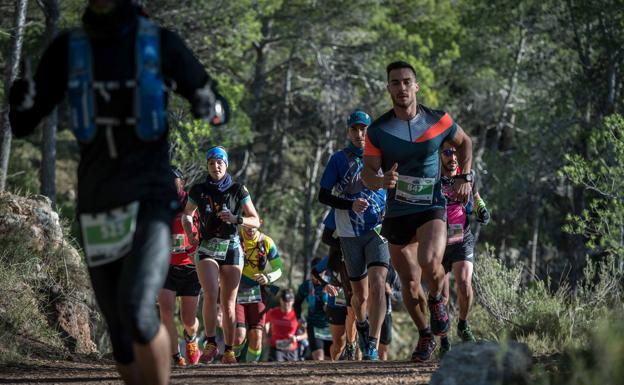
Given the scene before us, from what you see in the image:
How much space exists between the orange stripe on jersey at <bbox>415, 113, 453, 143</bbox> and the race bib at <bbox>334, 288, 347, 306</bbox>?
439 cm

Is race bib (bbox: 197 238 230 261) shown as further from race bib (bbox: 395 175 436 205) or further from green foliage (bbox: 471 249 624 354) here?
green foliage (bbox: 471 249 624 354)

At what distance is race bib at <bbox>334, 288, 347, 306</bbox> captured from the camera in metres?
13.0

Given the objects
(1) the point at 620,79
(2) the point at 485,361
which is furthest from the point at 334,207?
(1) the point at 620,79

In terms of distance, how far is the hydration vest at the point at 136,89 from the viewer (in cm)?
553

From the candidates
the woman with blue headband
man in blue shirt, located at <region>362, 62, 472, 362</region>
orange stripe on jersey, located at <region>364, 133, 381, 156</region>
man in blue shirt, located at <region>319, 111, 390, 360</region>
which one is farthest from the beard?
Result: the woman with blue headband

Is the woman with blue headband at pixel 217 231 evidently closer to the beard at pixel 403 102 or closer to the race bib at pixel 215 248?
the race bib at pixel 215 248

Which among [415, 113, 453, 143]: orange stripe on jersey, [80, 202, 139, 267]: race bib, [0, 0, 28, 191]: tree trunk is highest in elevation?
[0, 0, 28, 191]: tree trunk

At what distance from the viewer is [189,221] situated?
11070 millimetres

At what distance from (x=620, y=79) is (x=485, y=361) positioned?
70.7 feet

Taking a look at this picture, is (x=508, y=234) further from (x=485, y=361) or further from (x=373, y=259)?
(x=485, y=361)

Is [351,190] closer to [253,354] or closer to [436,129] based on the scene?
[436,129]

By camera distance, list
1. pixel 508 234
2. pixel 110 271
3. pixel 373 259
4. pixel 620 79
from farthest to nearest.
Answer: pixel 508 234, pixel 620 79, pixel 373 259, pixel 110 271

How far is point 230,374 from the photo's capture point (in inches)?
328

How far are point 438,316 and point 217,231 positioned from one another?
102 inches
